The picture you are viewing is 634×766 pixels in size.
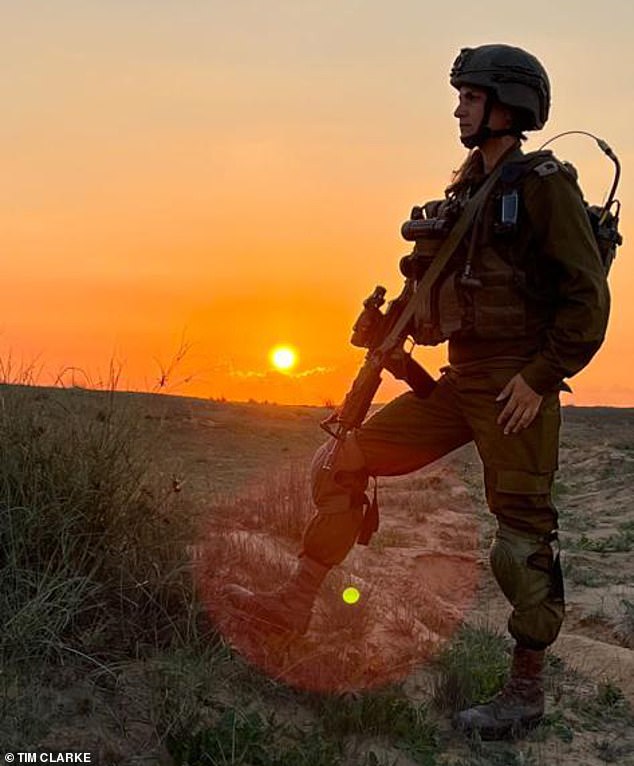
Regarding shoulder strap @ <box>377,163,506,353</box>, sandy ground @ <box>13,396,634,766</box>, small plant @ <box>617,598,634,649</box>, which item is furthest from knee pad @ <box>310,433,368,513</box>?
small plant @ <box>617,598,634,649</box>

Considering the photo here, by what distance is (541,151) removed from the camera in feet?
10.8

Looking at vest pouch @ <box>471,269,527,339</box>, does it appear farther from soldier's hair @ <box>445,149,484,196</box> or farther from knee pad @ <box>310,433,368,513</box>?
knee pad @ <box>310,433,368,513</box>

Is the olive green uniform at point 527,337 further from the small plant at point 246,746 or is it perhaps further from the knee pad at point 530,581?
the small plant at point 246,746

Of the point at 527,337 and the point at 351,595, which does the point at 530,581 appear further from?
the point at 351,595

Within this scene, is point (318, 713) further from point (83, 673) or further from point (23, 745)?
point (23, 745)

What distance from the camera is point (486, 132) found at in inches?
133

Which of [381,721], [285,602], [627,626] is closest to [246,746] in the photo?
[381,721]

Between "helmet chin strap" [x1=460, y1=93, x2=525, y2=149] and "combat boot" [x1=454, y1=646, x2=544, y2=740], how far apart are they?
6.38 feet

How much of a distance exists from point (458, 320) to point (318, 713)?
59.1 inches

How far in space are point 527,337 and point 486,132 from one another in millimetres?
802

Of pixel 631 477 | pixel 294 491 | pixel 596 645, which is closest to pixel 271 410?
pixel 631 477

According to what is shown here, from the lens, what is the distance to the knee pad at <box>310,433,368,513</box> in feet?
11.8

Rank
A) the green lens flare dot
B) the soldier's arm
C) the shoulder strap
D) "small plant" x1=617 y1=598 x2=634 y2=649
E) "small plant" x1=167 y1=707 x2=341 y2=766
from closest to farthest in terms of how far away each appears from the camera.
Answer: "small plant" x1=167 y1=707 x2=341 y2=766, the soldier's arm, the shoulder strap, the green lens flare dot, "small plant" x1=617 y1=598 x2=634 y2=649

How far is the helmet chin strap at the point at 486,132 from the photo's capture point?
334cm
